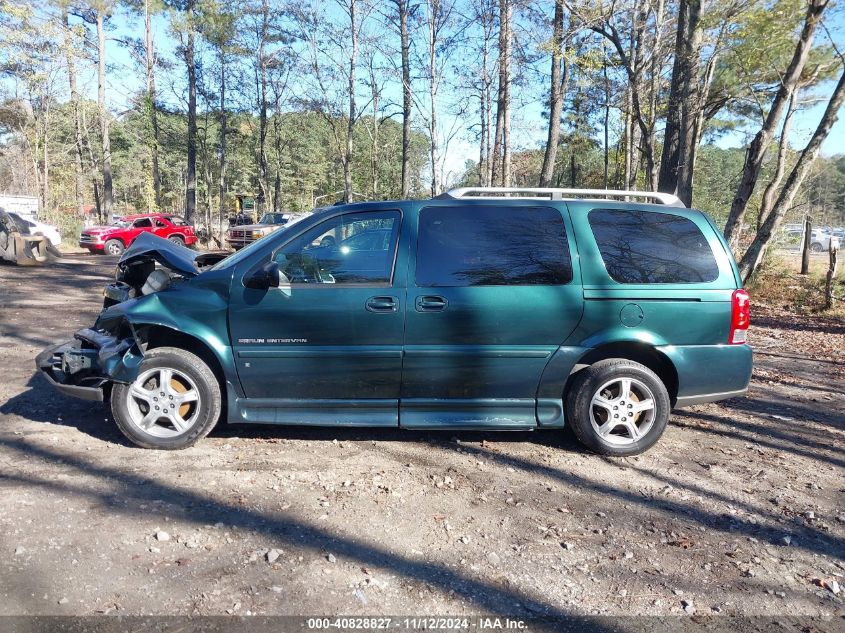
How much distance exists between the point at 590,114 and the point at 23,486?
148 feet

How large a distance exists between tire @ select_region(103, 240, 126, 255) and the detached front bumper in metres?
20.9

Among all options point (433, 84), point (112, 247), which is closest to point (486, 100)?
point (433, 84)

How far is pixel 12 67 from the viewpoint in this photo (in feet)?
95.2

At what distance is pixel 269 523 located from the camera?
3.27 m

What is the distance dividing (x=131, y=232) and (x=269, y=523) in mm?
A: 23764

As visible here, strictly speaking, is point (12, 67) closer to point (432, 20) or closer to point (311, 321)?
point (432, 20)

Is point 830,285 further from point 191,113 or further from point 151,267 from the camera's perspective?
point 191,113

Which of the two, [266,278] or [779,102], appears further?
[779,102]

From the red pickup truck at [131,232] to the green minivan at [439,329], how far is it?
18804 mm

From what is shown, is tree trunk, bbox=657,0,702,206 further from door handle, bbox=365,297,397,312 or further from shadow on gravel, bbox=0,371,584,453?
door handle, bbox=365,297,397,312

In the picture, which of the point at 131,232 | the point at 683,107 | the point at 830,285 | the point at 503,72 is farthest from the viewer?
the point at 131,232

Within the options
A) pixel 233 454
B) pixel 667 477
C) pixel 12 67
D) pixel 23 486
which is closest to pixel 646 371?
pixel 667 477

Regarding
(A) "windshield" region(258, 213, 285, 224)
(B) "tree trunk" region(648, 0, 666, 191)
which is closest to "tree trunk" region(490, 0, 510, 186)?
(B) "tree trunk" region(648, 0, 666, 191)

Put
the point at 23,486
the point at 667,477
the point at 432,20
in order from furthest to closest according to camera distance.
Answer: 1. the point at 432,20
2. the point at 667,477
3. the point at 23,486
